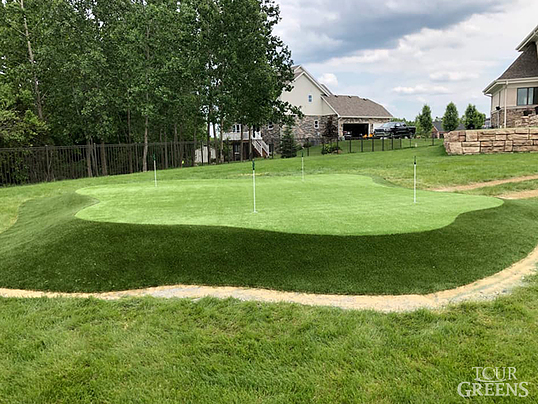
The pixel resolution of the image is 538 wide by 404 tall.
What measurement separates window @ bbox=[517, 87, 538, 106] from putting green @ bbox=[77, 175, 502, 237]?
3103 cm

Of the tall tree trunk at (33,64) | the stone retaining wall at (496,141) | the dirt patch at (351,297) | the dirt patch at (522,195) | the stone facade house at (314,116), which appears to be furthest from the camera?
the stone facade house at (314,116)

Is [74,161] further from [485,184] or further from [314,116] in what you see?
[314,116]

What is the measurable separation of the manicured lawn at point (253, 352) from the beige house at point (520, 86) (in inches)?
1397

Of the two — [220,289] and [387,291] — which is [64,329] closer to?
[220,289]

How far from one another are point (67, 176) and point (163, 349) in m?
23.6

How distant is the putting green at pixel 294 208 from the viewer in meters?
6.39

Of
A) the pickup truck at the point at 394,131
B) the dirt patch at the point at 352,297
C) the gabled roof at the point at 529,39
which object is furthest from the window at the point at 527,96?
the dirt patch at the point at 352,297

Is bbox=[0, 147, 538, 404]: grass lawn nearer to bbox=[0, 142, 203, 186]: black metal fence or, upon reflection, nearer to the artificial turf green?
the artificial turf green

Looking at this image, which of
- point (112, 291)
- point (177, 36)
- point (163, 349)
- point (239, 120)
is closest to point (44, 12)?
point (177, 36)

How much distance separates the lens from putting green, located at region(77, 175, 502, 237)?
21.0ft

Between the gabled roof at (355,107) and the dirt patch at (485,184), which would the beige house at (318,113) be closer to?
the gabled roof at (355,107)

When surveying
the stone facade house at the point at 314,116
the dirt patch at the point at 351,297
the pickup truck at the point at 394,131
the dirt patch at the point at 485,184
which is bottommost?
the dirt patch at the point at 351,297

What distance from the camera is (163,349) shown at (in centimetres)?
356

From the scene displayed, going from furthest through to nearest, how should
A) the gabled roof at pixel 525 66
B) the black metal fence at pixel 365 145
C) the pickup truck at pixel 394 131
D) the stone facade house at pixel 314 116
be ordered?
the stone facade house at pixel 314 116, the pickup truck at pixel 394 131, the black metal fence at pixel 365 145, the gabled roof at pixel 525 66
